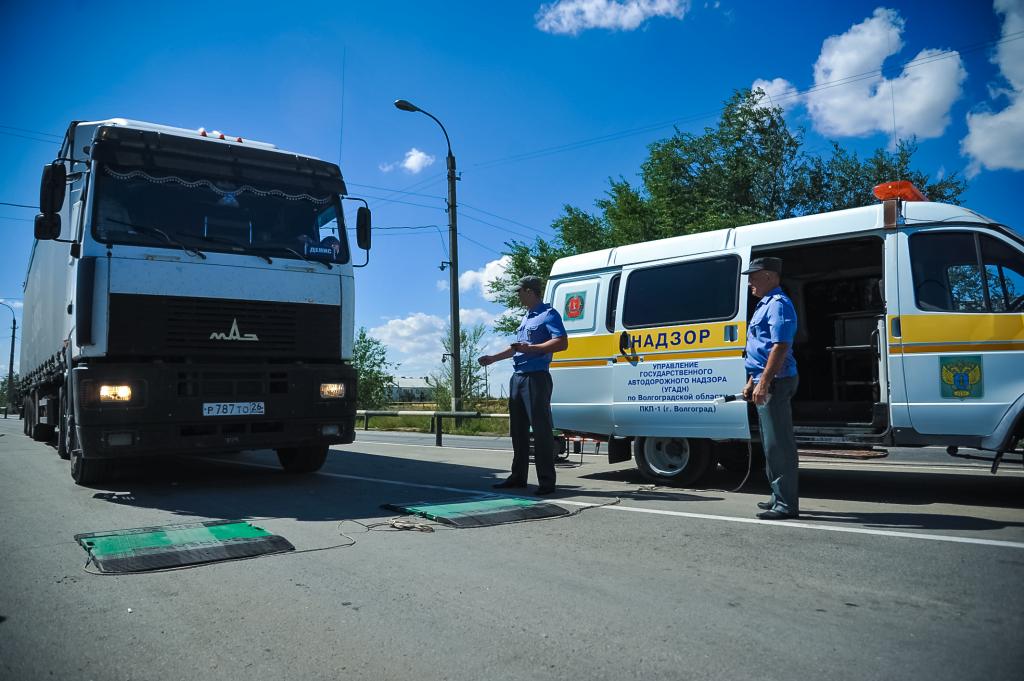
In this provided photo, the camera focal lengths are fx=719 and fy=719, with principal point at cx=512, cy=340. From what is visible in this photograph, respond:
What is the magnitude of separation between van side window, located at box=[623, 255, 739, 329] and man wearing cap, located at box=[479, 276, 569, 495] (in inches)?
52.1

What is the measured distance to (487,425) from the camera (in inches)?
800

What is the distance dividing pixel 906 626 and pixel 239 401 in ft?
19.6

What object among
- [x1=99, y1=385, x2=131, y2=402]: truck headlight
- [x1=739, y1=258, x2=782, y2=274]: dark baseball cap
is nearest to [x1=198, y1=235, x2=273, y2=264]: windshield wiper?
[x1=99, y1=385, x2=131, y2=402]: truck headlight

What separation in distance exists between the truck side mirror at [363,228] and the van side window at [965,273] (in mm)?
5494

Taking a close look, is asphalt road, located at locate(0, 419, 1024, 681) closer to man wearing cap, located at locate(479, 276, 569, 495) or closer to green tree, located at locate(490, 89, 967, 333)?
man wearing cap, located at locate(479, 276, 569, 495)

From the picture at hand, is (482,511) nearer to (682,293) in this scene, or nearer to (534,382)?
(534,382)

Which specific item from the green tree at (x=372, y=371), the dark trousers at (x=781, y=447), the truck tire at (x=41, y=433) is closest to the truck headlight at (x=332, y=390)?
the dark trousers at (x=781, y=447)

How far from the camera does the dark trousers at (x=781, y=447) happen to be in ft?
17.5

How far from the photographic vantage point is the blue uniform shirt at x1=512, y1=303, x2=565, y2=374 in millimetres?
6730

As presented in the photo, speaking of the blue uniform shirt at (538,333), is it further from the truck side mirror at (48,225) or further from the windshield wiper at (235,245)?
the truck side mirror at (48,225)

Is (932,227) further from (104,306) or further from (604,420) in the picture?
(104,306)

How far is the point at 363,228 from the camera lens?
8.23 metres

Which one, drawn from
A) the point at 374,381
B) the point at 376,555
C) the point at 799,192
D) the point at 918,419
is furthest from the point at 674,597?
the point at 374,381

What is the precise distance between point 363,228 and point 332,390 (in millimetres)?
1919
